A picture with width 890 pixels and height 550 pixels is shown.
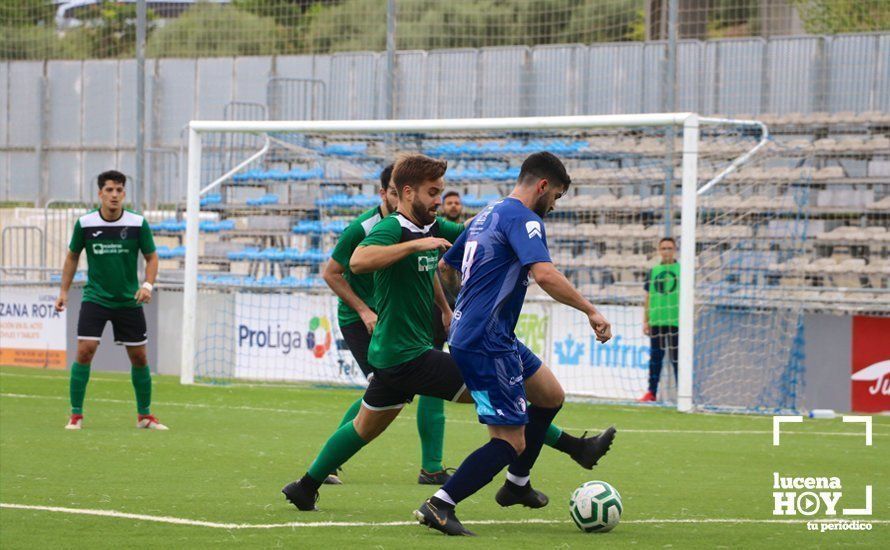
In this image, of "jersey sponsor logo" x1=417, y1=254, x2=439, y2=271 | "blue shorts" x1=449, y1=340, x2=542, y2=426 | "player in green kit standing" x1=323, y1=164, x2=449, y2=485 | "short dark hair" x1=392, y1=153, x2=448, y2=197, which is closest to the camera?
"blue shorts" x1=449, y1=340, x2=542, y2=426

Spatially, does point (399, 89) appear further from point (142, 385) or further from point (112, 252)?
point (142, 385)

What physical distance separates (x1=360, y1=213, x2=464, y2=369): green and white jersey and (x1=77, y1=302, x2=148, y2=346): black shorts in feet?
17.1

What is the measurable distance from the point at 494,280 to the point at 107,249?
20.3 feet

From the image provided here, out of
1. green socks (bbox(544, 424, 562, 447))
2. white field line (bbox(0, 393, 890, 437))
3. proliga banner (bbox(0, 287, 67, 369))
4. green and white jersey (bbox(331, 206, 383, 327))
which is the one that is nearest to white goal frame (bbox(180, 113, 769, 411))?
white field line (bbox(0, 393, 890, 437))

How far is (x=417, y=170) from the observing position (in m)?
6.93

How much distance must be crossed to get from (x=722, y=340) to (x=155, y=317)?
8612 mm

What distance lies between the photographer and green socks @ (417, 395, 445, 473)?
861cm

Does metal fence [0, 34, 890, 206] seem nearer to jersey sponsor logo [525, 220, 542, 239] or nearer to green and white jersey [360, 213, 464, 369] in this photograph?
green and white jersey [360, 213, 464, 369]

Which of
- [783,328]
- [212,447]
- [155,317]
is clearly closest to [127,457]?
[212,447]

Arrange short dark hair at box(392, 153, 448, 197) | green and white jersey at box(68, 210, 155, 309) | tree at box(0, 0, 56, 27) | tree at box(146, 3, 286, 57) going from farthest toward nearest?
tree at box(0, 0, 56, 27) < tree at box(146, 3, 286, 57) < green and white jersey at box(68, 210, 155, 309) < short dark hair at box(392, 153, 448, 197)

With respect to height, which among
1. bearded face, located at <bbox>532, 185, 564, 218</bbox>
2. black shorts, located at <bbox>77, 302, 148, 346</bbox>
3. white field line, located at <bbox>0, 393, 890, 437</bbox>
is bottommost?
white field line, located at <bbox>0, 393, 890, 437</bbox>

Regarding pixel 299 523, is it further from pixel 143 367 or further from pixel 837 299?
pixel 837 299

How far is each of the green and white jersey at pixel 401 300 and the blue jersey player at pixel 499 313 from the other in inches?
14.2

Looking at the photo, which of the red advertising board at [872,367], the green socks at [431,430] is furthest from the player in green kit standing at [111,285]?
the red advertising board at [872,367]
